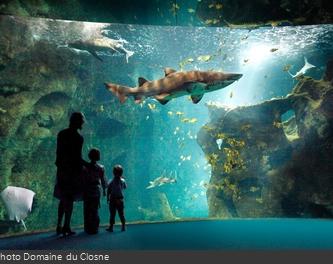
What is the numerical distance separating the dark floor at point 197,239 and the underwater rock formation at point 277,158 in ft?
16.1

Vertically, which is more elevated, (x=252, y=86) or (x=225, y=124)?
(x=252, y=86)

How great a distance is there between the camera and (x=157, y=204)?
23.6 meters

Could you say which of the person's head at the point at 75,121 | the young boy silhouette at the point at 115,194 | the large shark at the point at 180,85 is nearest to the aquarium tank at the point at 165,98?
the large shark at the point at 180,85

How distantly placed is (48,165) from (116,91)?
11.7m

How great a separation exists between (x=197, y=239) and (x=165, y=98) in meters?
2.55

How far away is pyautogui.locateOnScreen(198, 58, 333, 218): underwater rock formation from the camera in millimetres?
11155

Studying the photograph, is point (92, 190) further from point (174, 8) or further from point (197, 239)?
point (174, 8)

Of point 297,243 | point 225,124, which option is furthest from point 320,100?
point 297,243

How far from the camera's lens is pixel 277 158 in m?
13.0

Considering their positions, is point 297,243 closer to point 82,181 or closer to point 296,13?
point 82,181

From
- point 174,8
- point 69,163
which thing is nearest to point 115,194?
point 69,163

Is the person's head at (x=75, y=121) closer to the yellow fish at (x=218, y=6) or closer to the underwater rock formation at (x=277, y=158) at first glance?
the yellow fish at (x=218, y=6)

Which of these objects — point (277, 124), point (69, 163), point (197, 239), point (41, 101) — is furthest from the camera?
point (41, 101)

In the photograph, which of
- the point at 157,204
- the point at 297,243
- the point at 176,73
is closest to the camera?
the point at 297,243
